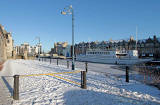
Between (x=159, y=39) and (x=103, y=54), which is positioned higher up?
(x=159, y=39)

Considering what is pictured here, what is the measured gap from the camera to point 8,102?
Answer: 15.5ft

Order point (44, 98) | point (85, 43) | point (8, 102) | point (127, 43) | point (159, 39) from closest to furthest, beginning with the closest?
point (8, 102) < point (44, 98) < point (159, 39) < point (127, 43) < point (85, 43)

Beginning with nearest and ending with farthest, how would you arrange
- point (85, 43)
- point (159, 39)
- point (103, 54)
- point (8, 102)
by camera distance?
point (8, 102), point (103, 54), point (159, 39), point (85, 43)

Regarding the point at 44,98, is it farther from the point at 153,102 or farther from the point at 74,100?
the point at 153,102

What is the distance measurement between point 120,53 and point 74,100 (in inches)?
1717

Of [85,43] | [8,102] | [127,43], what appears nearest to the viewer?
[8,102]

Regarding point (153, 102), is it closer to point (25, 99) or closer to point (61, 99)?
point (61, 99)

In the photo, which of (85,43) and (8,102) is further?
(85,43)

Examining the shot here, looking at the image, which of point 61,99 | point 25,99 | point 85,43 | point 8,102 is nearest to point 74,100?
point 61,99

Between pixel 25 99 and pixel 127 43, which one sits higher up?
pixel 127 43

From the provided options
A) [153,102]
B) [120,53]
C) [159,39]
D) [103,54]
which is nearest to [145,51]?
[159,39]

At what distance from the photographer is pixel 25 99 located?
16.4 ft

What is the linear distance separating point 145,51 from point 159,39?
9671 millimetres

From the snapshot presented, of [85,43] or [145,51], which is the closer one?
[145,51]
